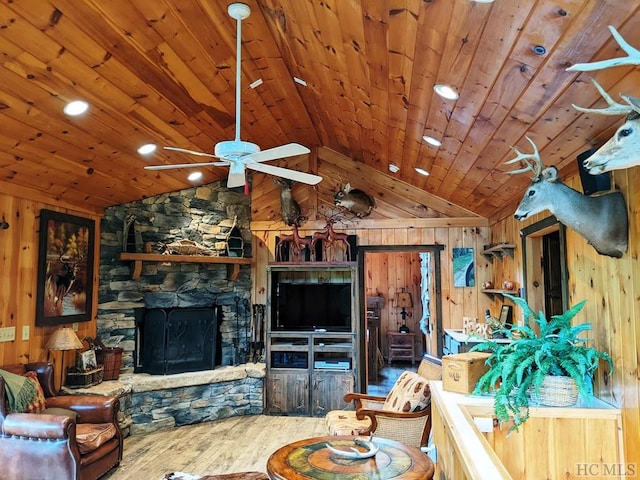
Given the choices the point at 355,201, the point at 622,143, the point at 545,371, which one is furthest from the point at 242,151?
the point at 355,201

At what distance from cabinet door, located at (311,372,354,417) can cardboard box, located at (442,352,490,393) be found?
10.0ft

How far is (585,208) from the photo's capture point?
255cm

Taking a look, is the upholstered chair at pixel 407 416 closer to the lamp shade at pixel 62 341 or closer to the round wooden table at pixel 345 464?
the round wooden table at pixel 345 464

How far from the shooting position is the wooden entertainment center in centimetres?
589

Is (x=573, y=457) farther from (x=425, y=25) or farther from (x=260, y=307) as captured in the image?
(x=260, y=307)

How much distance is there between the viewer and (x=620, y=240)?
2.48 m

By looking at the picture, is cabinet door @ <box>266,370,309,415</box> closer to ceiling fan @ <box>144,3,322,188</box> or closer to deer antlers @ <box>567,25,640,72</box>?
ceiling fan @ <box>144,3,322,188</box>

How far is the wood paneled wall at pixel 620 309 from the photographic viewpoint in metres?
2.41

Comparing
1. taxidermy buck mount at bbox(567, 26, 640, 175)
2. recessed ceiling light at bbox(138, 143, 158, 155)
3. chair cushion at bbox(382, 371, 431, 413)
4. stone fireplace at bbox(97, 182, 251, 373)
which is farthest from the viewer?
stone fireplace at bbox(97, 182, 251, 373)

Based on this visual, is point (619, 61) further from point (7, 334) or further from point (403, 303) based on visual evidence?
point (403, 303)

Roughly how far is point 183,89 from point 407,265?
6.80m

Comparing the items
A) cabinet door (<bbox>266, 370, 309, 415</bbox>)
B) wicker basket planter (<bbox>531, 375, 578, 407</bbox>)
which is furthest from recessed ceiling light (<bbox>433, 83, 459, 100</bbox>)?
cabinet door (<bbox>266, 370, 309, 415</bbox>)

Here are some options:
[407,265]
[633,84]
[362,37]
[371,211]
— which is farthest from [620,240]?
[407,265]

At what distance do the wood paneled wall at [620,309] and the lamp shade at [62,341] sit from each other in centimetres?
428
